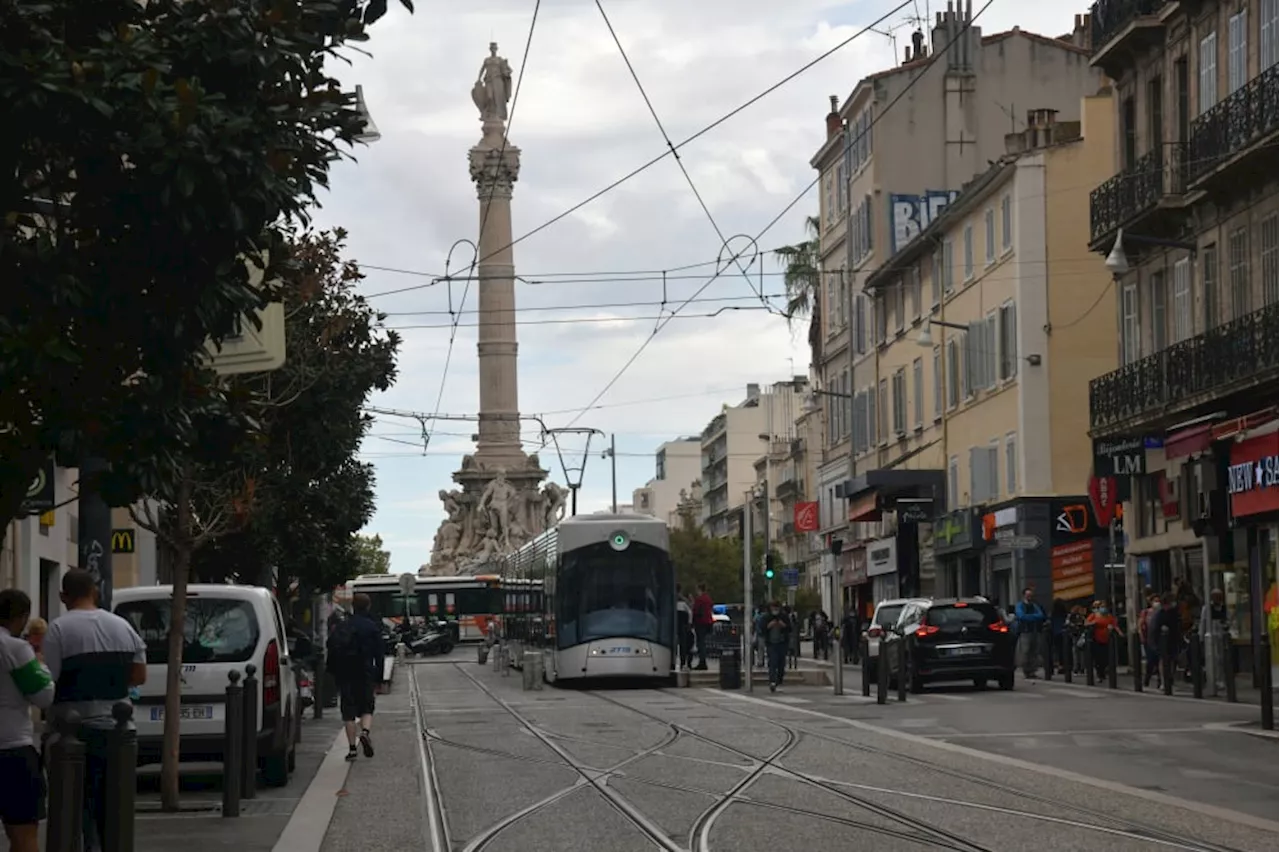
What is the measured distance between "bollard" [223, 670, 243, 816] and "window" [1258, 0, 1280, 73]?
21.1 m

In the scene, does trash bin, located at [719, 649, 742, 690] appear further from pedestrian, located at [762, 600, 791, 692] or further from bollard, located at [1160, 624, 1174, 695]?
bollard, located at [1160, 624, 1174, 695]

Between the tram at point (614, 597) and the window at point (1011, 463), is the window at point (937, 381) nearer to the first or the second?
the window at point (1011, 463)

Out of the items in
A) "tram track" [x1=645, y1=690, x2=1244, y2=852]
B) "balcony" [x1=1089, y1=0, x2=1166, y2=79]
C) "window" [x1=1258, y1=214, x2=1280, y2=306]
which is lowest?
"tram track" [x1=645, y1=690, x2=1244, y2=852]

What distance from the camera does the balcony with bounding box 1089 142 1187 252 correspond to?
3878 cm

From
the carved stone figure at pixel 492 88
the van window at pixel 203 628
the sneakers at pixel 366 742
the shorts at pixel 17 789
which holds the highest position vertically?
the carved stone figure at pixel 492 88

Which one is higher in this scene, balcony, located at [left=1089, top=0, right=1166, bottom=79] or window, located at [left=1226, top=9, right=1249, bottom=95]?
balcony, located at [left=1089, top=0, right=1166, bottom=79]

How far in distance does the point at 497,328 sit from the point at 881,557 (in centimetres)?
2446

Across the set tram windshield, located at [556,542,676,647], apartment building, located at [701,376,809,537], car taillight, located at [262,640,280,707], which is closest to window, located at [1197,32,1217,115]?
tram windshield, located at [556,542,676,647]

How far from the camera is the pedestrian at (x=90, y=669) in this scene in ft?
42.7

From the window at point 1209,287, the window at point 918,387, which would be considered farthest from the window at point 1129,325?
the window at point 918,387

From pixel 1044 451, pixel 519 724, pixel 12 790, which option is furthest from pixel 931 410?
pixel 12 790

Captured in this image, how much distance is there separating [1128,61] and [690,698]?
14161 mm

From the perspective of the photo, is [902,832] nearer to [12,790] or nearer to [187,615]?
[12,790]

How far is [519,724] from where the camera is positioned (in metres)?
29.9
